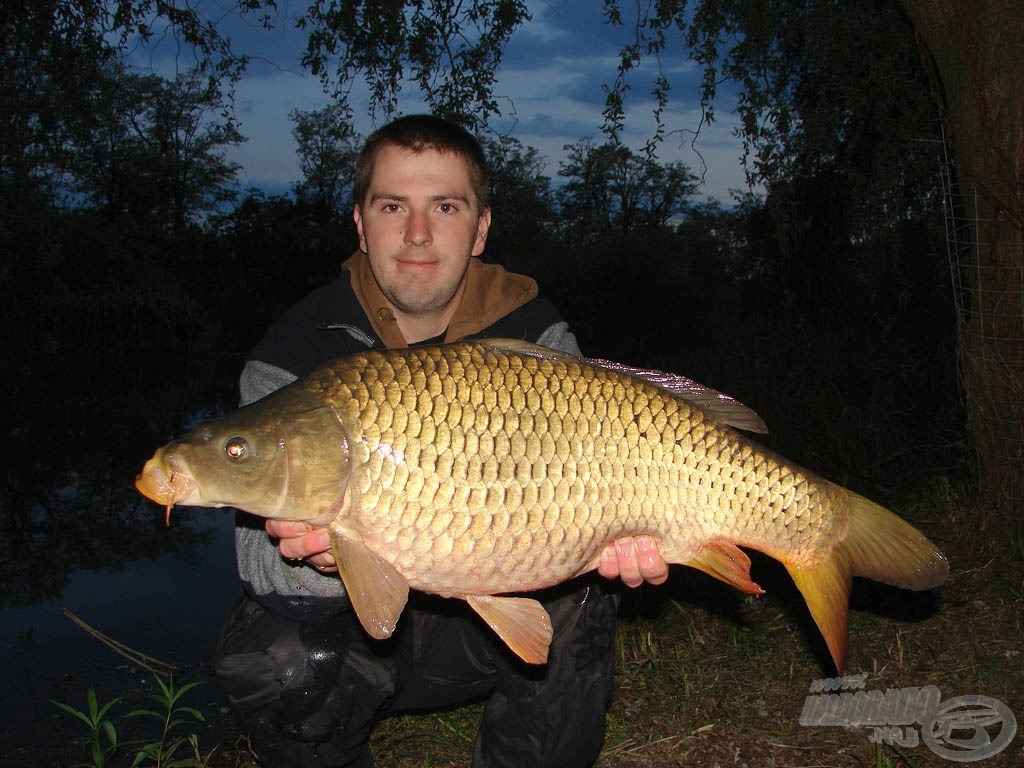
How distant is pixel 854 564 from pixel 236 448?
3.61 ft

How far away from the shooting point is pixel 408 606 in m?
1.84

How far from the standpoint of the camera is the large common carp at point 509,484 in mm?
1298

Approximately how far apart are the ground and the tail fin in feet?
1.55

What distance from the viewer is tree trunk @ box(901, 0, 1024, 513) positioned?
2467 mm

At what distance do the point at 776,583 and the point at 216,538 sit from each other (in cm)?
365

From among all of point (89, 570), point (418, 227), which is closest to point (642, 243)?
point (89, 570)

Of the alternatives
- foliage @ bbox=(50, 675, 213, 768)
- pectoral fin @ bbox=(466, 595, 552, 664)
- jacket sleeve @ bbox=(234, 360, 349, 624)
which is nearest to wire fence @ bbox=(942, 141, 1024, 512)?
pectoral fin @ bbox=(466, 595, 552, 664)

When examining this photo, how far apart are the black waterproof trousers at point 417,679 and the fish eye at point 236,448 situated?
1.81 feet

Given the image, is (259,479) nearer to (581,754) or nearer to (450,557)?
(450,557)

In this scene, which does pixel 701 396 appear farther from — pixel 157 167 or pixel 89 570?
pixel 157 167

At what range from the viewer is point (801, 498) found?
4.75 feet

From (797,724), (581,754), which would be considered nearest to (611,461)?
(581,754)

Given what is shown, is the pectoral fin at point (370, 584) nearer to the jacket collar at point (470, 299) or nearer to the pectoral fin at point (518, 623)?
the pectoral fin at point (518, 623)

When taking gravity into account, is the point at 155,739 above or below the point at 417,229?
below
